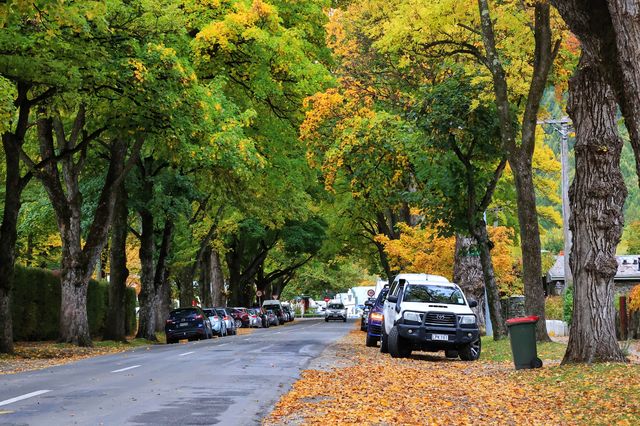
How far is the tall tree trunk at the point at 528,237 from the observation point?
→ 2111 cm

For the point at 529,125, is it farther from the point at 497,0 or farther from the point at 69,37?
the point at 69,37

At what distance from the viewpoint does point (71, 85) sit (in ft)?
70.1

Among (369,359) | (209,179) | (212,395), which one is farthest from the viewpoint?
(209,179)

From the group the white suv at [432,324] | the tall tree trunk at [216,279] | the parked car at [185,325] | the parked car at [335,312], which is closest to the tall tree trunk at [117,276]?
the parked car at [185,325]

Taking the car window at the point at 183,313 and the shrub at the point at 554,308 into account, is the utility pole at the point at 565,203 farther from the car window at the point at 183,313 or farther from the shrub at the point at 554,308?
→ the car window at the point at 183,313

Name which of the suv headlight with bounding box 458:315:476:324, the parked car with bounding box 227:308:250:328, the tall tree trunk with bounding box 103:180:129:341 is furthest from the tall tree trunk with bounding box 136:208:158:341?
the parked car with bounding box 227:308:250:328

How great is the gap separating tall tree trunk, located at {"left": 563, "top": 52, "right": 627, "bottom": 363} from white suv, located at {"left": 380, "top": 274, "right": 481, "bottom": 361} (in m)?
5.71

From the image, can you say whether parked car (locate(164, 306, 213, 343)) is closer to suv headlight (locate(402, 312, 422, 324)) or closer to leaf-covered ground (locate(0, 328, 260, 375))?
leaf-covered ground (locate(0, 328, 260, 375))

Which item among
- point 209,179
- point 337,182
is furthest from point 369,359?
point 337,182

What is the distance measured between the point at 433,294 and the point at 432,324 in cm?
153

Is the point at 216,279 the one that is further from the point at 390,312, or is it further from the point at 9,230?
the point at 390,312

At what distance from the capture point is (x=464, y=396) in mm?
13039

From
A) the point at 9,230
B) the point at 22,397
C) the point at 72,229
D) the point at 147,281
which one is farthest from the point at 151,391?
the point at 147,281

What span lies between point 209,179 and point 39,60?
→ 1350cm
